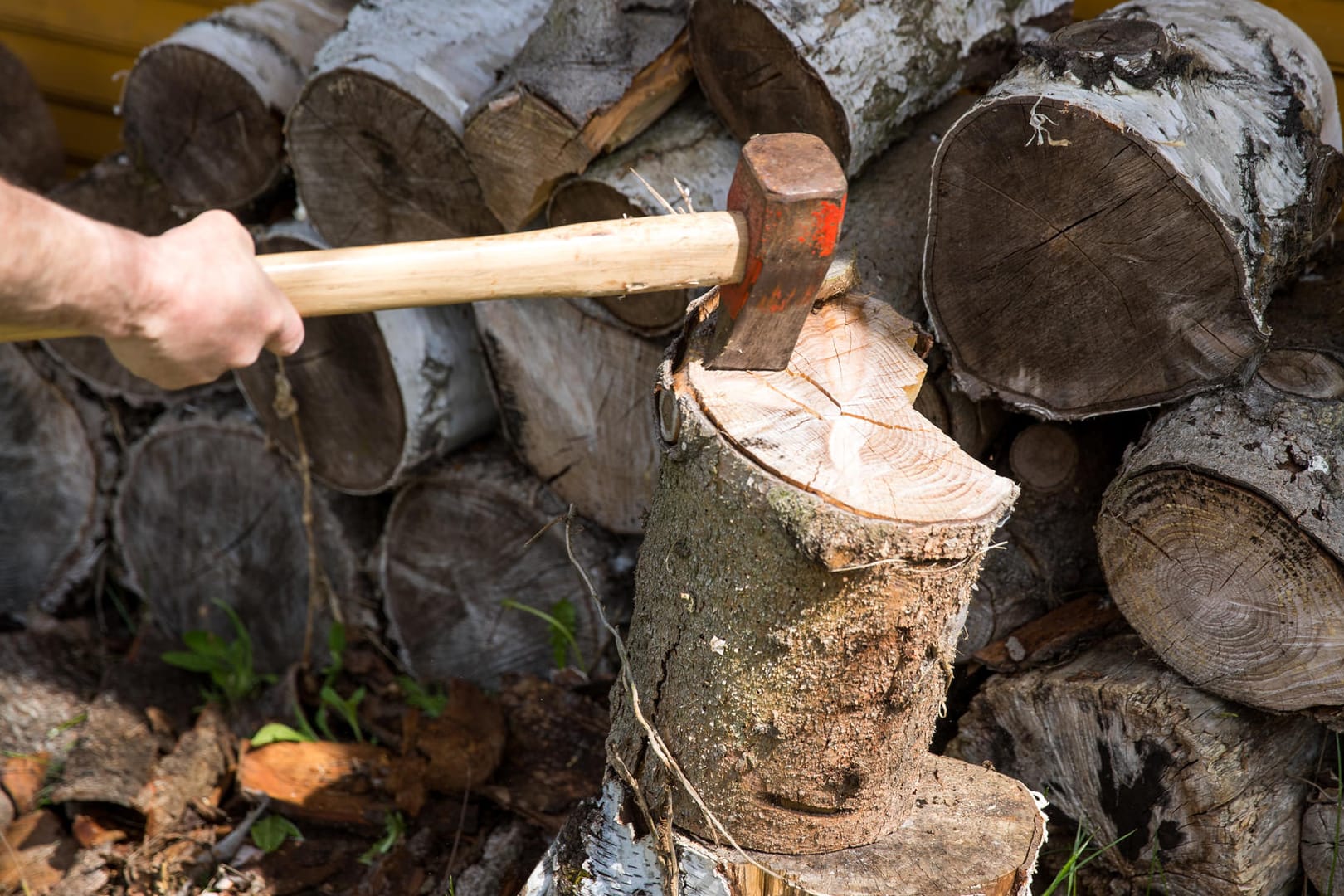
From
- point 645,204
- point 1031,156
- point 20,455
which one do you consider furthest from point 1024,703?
point 20,455

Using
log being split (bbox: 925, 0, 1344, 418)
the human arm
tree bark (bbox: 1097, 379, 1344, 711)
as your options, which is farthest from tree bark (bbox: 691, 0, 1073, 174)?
the human arm

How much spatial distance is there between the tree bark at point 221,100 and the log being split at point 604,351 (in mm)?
759

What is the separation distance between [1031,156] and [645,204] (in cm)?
71

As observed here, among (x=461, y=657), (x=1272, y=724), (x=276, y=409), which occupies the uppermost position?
(x=276, y=409)

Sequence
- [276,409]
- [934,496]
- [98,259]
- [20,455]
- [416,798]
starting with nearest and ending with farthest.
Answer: [98,259]
[934,496]
[416,798]
[276,409]
[20,455]

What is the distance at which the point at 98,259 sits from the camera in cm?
130

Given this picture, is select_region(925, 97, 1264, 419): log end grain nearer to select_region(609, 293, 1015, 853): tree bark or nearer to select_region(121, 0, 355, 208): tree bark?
select_region(609, 293, 1015, 853): tree bark

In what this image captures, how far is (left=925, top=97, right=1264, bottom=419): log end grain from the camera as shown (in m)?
1.67

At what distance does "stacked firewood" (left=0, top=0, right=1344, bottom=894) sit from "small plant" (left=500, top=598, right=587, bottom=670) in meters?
0.04

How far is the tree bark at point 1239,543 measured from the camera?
170 cm

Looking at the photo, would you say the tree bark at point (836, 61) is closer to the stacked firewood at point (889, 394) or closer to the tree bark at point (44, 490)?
the stacked firewood at point (889, 394)

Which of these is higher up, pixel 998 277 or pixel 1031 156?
pixel 1031 156

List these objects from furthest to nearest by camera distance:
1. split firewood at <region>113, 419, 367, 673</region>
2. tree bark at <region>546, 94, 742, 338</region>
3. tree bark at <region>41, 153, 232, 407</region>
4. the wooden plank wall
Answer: the wooden plank wall → split firewood at <region>113, 419, 367, 673</region> → tree bark at <region>41, 153, 232, 407</region> → tree bark at <region>546, 94, 742, 338</region>

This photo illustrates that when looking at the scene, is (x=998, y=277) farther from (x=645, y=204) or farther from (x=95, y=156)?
(x=95, y=156)
